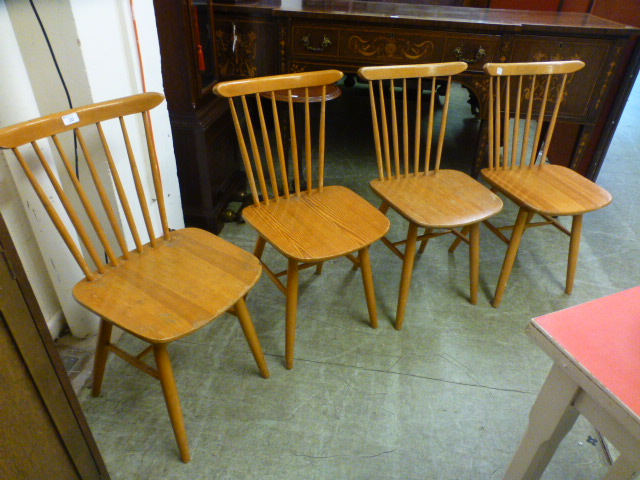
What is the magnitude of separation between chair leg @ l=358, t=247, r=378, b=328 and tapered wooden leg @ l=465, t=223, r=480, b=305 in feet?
1.38

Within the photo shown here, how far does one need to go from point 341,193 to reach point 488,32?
123 cm

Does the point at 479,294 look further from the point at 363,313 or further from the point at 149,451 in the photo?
the point at 149,451

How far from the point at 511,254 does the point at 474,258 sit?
0.54 feet

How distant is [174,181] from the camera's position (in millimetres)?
1864

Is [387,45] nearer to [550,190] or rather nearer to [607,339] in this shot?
[550,190]

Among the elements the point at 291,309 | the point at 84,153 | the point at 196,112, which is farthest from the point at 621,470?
the point at 196,112

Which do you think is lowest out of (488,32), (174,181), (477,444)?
(477,444)

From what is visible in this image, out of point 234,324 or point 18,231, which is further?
point 234,324

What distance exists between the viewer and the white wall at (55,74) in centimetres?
115

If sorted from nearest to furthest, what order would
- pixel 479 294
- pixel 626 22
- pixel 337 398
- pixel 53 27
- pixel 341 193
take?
pixel 53 27
pixel 337 398
pixel 341 193
pixel 479 294
pixel 626 22

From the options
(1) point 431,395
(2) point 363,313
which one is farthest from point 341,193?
(1) point 431,395

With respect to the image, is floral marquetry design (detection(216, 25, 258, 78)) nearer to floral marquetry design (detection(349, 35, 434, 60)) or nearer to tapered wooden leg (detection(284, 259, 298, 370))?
floral marquetry design (detection(349, 35, 434, 60))

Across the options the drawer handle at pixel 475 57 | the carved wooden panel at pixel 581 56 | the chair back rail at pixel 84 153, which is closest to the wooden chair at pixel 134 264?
A: the chair back rail at pixel 84 153

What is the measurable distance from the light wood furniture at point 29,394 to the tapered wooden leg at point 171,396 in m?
0.20
